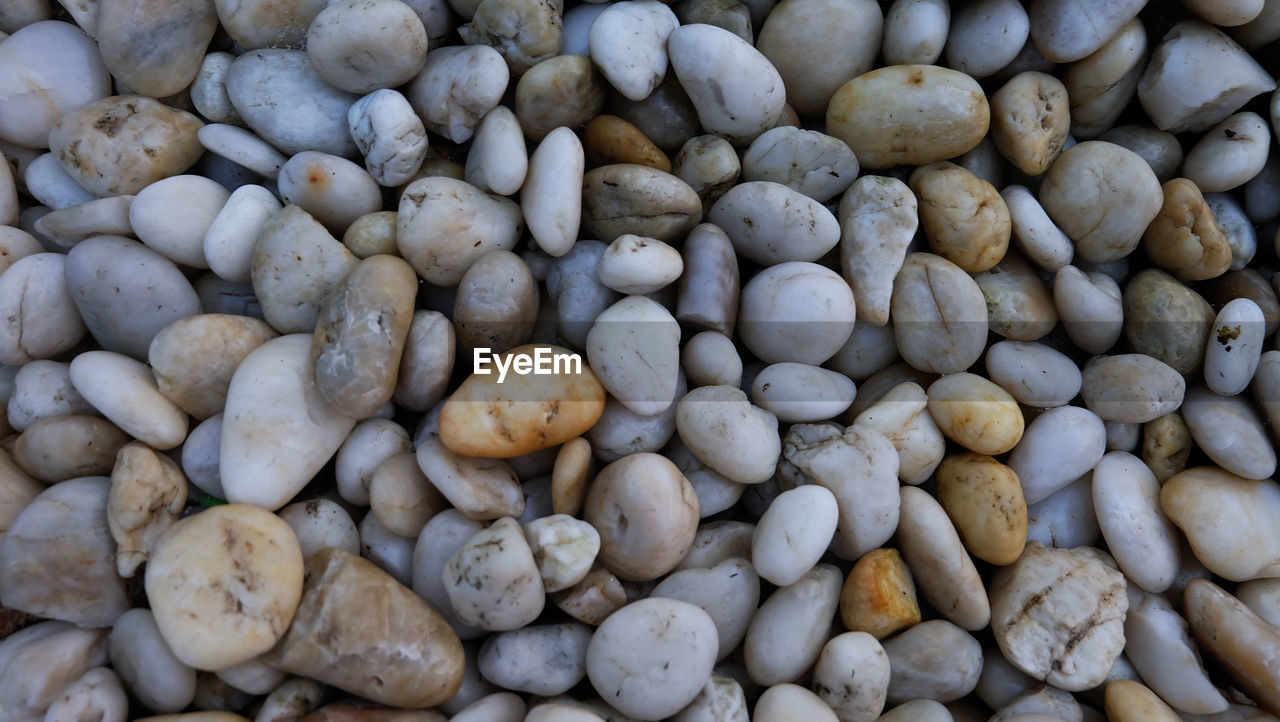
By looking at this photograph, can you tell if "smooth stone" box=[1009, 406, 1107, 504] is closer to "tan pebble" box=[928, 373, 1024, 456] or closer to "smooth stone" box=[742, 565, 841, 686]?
"tan pebble" box=[928, 373, 1024, 456]

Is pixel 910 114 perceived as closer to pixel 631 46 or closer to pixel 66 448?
pixel 631 46

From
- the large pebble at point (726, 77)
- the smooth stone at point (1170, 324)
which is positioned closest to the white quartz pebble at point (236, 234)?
the large pebble at point (726, 77)

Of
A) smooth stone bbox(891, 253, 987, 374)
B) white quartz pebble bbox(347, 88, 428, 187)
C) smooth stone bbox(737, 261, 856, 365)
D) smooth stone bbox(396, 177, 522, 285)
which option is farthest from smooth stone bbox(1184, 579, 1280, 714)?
white quartz pebble bbox(347, 88, 428, 187)

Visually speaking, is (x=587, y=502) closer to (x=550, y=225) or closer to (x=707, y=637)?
Result: (x=707, y=637)

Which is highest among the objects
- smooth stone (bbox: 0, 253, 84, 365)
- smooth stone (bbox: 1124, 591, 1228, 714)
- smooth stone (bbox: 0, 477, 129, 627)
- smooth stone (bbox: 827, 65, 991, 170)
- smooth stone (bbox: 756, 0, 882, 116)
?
smooth stone (bbox: 756, 0, 882, 116)

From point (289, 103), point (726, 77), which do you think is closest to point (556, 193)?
point (726, 77)

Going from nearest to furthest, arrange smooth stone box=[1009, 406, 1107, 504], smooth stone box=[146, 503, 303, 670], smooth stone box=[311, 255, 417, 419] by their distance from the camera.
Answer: smooth stone box=[146, 503, 303, 670], smooth stone box=[311, 255, 417, 419], smooth stone box=[1009, 406, 1107, 504]

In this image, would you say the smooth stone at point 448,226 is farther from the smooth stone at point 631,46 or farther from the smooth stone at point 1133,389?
the smooth stone at point 1133,389

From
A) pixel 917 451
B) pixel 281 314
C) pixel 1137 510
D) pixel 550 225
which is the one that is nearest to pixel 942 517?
pixel 917 451
